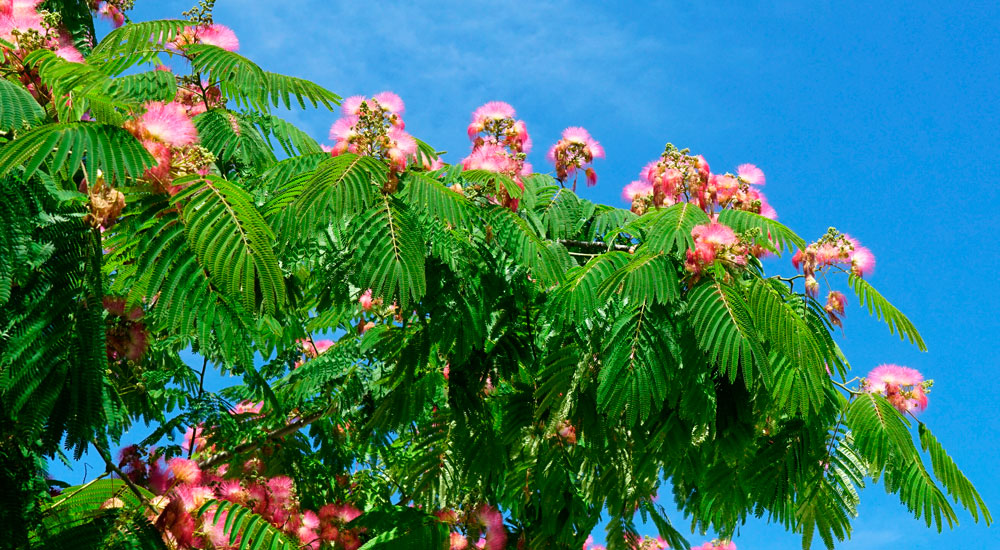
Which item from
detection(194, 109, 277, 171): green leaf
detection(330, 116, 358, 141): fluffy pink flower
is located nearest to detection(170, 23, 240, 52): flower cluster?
detection(194, 109, 277, 171): green leaf

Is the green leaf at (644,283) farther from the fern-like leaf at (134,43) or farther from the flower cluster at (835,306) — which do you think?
the fern-like leaf at (134,43)

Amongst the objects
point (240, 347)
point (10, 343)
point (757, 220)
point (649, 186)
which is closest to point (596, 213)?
point (649, 186)

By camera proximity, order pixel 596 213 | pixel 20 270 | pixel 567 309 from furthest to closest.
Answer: pixel 596 213 → pixel 567 309 → pixel 20 270

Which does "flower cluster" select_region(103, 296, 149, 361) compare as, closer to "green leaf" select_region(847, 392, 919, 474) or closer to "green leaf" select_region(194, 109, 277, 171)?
"green leaf" select_region(194, 109, 277, 171)

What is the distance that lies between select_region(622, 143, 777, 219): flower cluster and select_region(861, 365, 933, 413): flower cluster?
0.99 m

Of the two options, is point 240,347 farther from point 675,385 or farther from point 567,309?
point 675,385

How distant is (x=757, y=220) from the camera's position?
4.98 m

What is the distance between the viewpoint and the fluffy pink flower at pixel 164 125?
3223 mm

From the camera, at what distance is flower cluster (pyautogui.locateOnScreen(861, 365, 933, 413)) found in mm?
5266

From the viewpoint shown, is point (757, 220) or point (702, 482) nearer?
point (757, 220)

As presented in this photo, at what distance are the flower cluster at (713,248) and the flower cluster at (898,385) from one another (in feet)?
4.79

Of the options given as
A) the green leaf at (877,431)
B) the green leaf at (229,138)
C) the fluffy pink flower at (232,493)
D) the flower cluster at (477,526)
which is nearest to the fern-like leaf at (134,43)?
the green leaf at (229,138)

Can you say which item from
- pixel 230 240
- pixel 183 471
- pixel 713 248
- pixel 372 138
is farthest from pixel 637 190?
pixel 230 240

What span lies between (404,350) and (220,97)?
166cm
